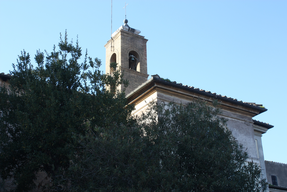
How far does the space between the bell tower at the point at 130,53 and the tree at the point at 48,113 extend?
838cm

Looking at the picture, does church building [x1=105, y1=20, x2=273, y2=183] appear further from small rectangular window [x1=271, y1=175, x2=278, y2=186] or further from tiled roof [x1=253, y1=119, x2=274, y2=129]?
small rectangular window [x1=271, y1=175, x2=278, y2=186]

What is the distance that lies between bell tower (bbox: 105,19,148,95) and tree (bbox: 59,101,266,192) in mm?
9606

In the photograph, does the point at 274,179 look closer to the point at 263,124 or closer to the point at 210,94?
the point at 263,124

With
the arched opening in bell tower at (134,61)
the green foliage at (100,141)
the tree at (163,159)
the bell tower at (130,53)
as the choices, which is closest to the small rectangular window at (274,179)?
the bell tower at (130,53)

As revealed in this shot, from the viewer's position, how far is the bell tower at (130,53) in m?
17.9

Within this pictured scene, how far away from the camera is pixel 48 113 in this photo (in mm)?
8102

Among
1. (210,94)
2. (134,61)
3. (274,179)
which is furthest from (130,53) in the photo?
(274,179)

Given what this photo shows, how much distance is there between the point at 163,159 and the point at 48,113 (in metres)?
3.03

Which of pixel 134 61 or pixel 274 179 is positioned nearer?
pixel 274 179

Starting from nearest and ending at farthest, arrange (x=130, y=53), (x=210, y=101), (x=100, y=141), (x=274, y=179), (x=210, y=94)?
1. (x=100, y=141)
2. (x=210, y=94)
3. (x=210, y=101)
4. (x=274, y=179)
5. (x=130, y=53)

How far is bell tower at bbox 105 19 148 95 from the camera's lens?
17.9m

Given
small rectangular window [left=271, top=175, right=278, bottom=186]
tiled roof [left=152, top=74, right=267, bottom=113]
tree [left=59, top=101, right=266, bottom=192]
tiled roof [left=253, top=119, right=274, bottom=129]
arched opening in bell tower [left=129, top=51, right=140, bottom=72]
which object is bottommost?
tree [left=59, top=101, right=266, bottom=192]

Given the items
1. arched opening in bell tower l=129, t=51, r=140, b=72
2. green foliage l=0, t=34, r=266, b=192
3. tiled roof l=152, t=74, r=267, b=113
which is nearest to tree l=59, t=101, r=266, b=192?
green foliage l=0, t=34, r=266, b=192

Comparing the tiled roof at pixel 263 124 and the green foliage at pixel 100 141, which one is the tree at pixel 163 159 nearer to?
the green foliage at pixel 100 141
